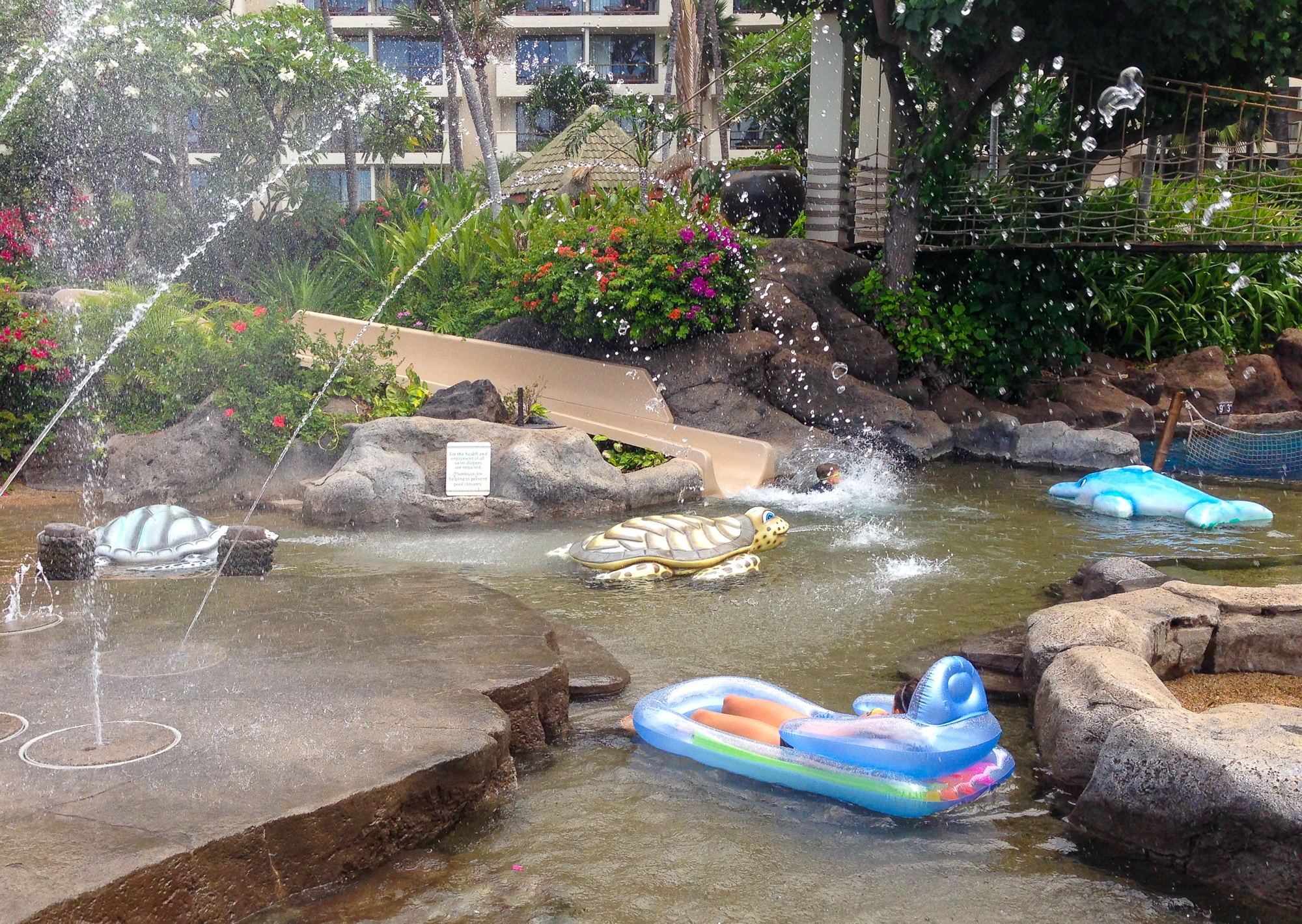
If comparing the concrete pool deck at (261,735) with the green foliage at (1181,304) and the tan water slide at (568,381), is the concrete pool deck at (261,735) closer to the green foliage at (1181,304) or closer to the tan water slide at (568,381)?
the tan water slide at (568,381)

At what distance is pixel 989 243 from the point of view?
14.3 m

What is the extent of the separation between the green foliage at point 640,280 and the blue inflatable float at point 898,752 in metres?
8.28

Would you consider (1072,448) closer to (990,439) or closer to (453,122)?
(990,439)

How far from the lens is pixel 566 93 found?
110 feet

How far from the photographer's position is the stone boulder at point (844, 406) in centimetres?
1249

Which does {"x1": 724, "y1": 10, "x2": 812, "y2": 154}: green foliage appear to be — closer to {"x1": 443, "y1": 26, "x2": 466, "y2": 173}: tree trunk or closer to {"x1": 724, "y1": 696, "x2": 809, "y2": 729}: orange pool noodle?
{"x1": 443, "y1": 26, "x2": 466, "y2": 173}: tree trunk

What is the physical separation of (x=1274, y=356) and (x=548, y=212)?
1083 centimetres

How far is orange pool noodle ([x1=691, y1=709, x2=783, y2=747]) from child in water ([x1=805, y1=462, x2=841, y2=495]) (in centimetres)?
586

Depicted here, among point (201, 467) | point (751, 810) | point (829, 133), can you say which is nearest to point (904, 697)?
point (751, 810)

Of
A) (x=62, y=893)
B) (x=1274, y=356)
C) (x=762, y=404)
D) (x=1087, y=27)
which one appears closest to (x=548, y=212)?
(x=762, y=404)

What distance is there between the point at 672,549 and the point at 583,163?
52.1 feet

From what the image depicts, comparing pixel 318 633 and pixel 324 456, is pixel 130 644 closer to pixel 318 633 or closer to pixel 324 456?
pixel 318 633

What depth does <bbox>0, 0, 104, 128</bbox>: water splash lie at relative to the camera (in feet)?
46.4

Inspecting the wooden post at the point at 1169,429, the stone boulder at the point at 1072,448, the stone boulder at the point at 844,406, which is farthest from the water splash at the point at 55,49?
the wooden post at the point at 1169,429
